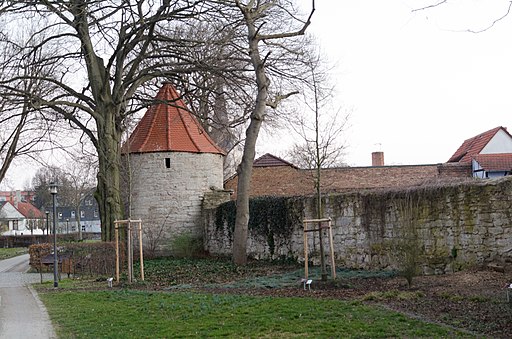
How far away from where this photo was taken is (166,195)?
30469 mm

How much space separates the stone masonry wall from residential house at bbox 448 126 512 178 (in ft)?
57.5

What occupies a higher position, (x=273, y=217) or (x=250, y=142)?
(x=250, y=142)

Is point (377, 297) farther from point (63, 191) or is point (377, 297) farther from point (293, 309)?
point (63, 191)

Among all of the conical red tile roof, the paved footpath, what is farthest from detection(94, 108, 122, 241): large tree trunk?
the paved footpath

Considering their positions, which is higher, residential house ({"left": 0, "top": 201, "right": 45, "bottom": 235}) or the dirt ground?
residential house ({"left": 0, "top": 201, "right": 45, "bottom": 235})

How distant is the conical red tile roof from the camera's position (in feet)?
101

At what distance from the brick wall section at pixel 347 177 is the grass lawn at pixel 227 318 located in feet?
76.5

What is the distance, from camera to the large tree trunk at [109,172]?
26.6 meters

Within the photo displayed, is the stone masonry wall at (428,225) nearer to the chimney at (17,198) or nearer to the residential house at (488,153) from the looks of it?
the residential house at (488,153)

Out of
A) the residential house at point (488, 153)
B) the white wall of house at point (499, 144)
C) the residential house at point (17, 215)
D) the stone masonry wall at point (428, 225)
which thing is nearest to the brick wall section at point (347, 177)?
the residential house at point (488, 153)

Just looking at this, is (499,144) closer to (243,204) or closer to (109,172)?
(243,204)

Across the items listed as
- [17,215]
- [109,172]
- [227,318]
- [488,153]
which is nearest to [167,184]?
[109,172]

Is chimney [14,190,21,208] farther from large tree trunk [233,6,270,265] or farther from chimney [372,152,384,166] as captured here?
large tree trunk [233,6,270,265]

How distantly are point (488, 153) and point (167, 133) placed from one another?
20.2 meters
